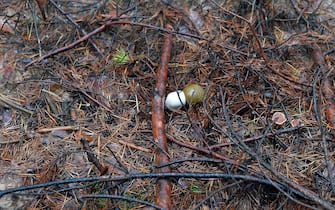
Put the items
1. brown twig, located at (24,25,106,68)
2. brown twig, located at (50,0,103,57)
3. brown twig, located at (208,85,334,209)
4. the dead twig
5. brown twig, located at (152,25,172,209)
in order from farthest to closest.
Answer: brown twig, located at (50,0,103,57), brown twig, located at (24,25,106,68), the dead twig, brown twig, located at (152,25,172,209), brown twig, located at (208,85,334,209)

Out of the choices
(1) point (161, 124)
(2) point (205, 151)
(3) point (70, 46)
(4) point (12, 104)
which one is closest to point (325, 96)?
(2) point (205, 151)

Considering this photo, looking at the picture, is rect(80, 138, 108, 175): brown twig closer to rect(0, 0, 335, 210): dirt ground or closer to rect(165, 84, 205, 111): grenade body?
rect(0, 0, 335, 210): dirt ground

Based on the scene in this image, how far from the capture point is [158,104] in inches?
104

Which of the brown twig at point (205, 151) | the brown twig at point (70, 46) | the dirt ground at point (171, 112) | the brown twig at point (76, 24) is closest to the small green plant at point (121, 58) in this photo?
the dirt ground at point (171, 112)

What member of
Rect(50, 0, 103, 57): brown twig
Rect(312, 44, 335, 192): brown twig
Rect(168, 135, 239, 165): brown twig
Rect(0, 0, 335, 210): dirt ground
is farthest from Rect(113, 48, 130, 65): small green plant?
Rect(312, 44, 335, 192): brown twig

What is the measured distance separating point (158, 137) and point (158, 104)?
234 millimetres

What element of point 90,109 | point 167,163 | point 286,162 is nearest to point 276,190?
point 286,162

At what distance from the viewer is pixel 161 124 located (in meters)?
2.56

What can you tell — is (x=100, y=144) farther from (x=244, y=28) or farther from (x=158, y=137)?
(x=244, y=28)

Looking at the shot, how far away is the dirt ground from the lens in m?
2.32

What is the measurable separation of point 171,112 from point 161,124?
0.16m

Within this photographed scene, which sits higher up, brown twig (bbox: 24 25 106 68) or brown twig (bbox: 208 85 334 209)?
brown twig (bbox: 24 25 106 68)

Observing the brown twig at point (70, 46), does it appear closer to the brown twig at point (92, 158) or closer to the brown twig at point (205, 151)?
the brown twig at point (92, 158)

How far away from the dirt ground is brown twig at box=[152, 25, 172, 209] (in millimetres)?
46
